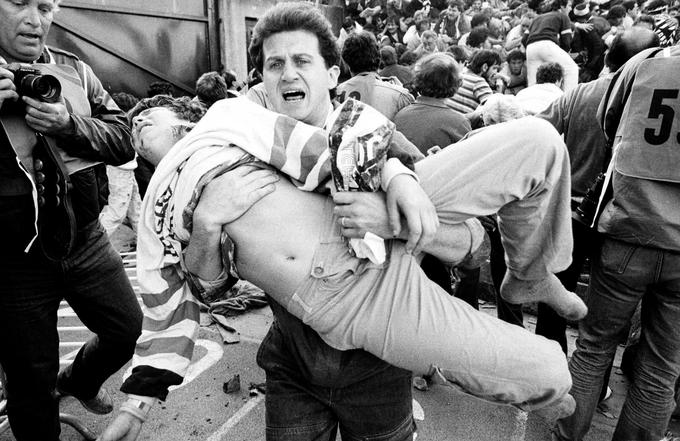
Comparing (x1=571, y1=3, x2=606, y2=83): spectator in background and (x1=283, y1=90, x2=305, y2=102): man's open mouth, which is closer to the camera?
(x1=283, y1=90, x2=305, y2=102): man's open mouth

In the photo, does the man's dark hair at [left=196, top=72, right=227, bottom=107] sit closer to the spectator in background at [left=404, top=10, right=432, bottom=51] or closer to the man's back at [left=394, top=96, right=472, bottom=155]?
the man's back at [left=394, top=96, right=472, bottom=155]

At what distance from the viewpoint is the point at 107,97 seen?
2416 millimetres

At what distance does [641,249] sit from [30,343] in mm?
2782

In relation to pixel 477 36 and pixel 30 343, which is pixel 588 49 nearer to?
pixel 477 36

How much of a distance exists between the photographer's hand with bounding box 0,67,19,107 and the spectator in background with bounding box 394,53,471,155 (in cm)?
232

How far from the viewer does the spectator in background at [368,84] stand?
406 centimetres

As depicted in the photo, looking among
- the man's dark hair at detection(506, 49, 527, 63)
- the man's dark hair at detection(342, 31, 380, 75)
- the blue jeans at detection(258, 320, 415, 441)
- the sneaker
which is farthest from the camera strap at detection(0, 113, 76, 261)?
the man's dark hair at detection(506, 49, 527, 63)

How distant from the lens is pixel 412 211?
1.18 metres

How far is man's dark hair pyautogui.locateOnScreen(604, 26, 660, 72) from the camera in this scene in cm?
266

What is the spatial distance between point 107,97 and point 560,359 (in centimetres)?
230

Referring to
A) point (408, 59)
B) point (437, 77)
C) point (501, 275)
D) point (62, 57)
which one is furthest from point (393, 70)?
point (62, 57)

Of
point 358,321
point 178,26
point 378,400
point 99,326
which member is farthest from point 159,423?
point 178,26

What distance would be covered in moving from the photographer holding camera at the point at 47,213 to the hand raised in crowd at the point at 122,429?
3.10ft

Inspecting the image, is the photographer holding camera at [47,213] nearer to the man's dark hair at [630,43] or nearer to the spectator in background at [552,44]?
the man's dark hair at [630,43]
